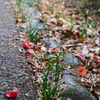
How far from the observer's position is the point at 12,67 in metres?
2.65

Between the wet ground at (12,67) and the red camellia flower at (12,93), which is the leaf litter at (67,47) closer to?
the wet ground at (12,67)

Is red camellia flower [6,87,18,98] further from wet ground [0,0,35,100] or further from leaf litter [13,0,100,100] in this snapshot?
leaf litter [13,0,100,100]

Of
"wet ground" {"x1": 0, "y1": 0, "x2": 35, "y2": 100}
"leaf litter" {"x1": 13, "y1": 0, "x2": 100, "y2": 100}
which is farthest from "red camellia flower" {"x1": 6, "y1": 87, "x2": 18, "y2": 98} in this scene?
"leaf litter" {"x1": 13, "y1": 0, "x2": 100, "y2": 100}

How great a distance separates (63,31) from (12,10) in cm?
182

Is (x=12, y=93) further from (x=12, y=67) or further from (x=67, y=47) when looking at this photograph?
(x=67, y=47)

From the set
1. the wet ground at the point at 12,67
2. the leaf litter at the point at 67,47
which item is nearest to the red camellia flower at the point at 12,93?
the wet ground at the point at 12,67

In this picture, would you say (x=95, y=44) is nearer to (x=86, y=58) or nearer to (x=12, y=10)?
(x=86, y=58)

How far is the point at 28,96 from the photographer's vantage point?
7.14ft

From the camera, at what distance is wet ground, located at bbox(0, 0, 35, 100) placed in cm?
223

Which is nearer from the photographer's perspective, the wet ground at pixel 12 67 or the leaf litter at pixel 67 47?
the wet ground at pixel 12 67

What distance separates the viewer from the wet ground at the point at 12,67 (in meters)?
2.23

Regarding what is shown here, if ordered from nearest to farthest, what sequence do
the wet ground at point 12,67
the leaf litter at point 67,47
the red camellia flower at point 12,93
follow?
the red camellia flower at point 12,93
the wet ground at point 12,67
the leaf litter at point 67,47

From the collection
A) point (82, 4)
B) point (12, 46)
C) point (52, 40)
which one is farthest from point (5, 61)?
point (82, 4)

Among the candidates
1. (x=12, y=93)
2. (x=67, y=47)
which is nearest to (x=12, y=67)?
(x=12, y=93)
